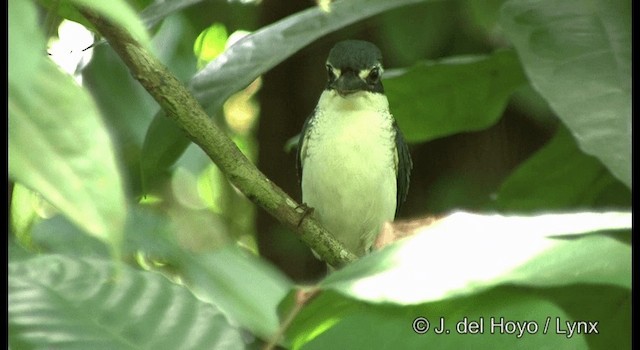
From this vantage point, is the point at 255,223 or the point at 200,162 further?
the point at 255,223

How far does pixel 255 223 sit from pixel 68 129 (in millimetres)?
1829

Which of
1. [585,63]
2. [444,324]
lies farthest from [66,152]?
[585,63]

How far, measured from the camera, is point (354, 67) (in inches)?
73.9

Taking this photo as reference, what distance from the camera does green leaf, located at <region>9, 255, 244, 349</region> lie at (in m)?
0.77

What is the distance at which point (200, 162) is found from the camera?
1856 mm

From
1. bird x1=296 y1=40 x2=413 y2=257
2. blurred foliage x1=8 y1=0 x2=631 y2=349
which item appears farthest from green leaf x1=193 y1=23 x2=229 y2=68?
bird x1=296 y1=40 x2=413 y2=257

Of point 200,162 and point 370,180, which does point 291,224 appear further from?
point 370,180

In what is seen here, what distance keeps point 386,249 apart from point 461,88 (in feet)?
2.75

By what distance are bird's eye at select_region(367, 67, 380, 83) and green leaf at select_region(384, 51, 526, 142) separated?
358 millimetres

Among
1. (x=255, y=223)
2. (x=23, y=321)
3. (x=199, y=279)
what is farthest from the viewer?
(x=255, y=223)

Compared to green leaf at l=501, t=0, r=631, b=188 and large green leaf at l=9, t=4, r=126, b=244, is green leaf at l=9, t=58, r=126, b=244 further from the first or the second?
green leaf at l=501, t=0, r=631, b=188

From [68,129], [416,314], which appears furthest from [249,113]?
[68,129]

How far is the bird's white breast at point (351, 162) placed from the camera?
197cm

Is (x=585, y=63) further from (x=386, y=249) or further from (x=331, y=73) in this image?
(x=331, y=73)
